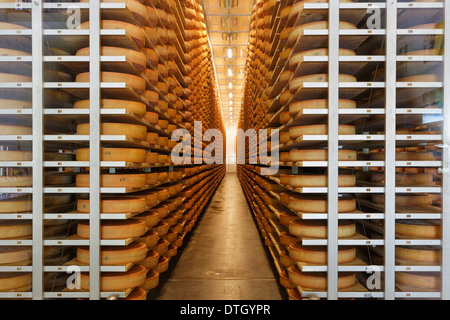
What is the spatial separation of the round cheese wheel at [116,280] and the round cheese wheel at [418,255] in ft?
6.83

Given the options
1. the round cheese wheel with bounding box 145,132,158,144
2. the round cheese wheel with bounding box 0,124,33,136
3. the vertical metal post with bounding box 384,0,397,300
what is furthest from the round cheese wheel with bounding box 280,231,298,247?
the round cheese wheel with bounding box 0,124,33,136

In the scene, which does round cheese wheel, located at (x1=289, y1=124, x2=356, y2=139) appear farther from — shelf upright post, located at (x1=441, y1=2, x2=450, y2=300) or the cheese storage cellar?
shelf upright post, located at (x1=441, y1=2, x2=450, y2=300)

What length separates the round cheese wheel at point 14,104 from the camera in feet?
6.79

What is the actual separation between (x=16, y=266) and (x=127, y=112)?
1.44 metres

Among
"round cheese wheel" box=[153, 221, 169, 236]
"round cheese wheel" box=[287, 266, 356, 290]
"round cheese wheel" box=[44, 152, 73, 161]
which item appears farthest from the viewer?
"round cheese wheel" box=[153, 221, 169, 236]

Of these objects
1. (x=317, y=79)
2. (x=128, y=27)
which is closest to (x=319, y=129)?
(x=317, y=79)

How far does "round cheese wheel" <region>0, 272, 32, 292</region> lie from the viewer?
2.06 metres

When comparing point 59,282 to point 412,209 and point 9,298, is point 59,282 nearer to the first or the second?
point 9,298

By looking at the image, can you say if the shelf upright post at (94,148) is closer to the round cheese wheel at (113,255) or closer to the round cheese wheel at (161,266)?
the round cheese wheel at (113,255)

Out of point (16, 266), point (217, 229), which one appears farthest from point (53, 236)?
point (217, 229)

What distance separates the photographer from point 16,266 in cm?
208

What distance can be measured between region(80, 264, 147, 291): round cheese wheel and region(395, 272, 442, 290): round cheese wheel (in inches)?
81.9

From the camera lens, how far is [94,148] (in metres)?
2.11

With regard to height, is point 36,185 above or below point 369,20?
below
